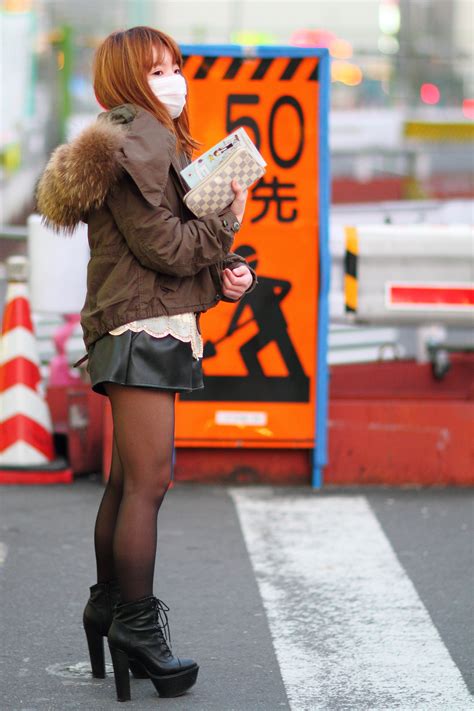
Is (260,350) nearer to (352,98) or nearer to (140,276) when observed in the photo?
(140,276)

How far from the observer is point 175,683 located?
377 cm

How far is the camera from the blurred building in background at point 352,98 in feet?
47.0

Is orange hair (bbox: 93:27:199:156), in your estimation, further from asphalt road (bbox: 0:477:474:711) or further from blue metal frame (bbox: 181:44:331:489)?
blue metal frame (bbox: 181:44:331:489)

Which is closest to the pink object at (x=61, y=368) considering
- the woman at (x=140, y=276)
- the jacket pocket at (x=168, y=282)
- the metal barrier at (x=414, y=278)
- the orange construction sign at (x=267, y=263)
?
the orange construction sign at (x=267, y=263)

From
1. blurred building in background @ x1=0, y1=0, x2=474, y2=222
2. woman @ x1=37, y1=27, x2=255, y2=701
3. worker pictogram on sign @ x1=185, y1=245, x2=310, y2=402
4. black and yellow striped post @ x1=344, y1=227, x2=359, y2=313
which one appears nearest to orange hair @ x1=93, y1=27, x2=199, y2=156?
woman @ x1=37, y1=27, x2=255, y2=701

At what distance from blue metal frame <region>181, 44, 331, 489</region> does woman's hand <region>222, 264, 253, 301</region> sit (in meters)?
2.48

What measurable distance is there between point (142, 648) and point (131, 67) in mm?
1611

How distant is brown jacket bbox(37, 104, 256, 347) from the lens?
356cm

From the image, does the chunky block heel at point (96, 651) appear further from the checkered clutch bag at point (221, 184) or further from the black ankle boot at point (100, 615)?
the checkered clutch bag at point (221, 184)

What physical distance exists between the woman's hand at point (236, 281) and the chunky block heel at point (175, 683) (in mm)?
1095

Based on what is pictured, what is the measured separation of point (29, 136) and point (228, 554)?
1444 centimetres

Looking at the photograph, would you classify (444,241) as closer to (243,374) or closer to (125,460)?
(243,374)

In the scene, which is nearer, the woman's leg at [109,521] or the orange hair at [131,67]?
the orange hair at [131,67]

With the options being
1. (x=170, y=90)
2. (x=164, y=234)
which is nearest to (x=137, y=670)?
(x=164, y=234)
